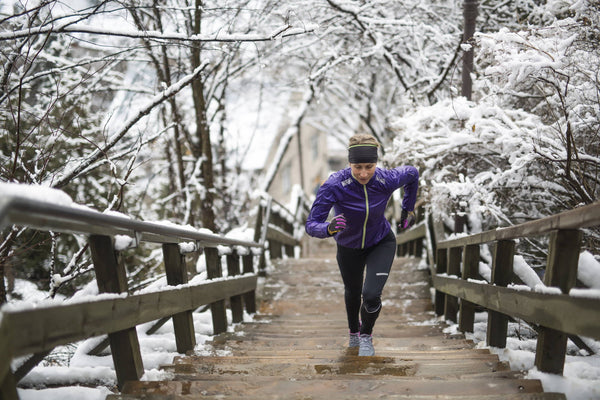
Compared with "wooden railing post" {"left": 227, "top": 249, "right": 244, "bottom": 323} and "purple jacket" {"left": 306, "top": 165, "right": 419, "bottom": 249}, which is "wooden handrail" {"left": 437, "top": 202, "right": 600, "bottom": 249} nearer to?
"purple jacket" {"left": 306, "top": 165, "right": 419, "bottom": 249}

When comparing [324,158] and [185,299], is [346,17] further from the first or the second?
[324,158]

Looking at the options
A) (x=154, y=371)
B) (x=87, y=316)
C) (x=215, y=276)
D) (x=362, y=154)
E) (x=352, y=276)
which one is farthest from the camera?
(x=215, y=276)

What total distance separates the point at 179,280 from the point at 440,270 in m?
3.33

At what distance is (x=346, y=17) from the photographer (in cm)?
723

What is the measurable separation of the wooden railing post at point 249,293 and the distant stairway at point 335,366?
17cm

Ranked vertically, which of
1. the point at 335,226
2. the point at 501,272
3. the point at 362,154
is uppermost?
the point at 362,154

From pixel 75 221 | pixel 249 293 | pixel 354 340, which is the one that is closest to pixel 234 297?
pixel 249 293

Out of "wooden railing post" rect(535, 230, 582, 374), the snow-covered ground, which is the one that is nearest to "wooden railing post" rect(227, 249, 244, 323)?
the snow-covered ground

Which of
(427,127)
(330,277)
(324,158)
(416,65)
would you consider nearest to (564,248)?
(427,127)

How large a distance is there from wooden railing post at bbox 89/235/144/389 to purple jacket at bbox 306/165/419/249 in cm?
144

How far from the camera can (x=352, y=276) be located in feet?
12.9

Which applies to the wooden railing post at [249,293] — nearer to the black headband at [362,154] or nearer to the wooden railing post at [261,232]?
the wooden railing post at [261,232]

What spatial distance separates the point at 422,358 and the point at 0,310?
8.87 feet

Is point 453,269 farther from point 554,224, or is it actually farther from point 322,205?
point 554,224
